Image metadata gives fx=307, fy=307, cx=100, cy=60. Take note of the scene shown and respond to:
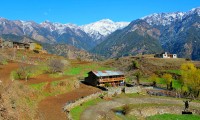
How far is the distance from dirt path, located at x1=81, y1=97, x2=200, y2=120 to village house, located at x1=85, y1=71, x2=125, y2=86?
59.8 ft

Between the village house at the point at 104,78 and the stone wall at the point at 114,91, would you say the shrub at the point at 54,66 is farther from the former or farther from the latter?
the stone wall at the point at 114,91

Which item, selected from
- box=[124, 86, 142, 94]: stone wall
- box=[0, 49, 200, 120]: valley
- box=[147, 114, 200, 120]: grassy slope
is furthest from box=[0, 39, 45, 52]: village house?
box=[147, 114, 200, 120]: grassy slope

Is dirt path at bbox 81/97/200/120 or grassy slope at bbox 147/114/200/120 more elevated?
dirt path at bbox 81/97/200/120

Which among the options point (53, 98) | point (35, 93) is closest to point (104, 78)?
point (53, 98)

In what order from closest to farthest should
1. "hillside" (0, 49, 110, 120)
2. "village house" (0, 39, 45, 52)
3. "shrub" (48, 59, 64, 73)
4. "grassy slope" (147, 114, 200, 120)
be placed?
1. "hillside" (0, 49, 110, 120)
2. "grassy slope" (147, 114, 200, 120)
3. "shrub" (48, 59, 64, 73)
4. "village house" (0, 39, 45, 52)

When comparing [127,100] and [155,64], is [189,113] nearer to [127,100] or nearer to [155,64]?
[127,100]

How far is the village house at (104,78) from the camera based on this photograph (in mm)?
106750

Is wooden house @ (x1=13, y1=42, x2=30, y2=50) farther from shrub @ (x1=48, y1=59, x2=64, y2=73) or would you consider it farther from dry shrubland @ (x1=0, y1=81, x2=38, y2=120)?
dry shrubland @ (x1=0, y1=81, x2=38, y2=120)

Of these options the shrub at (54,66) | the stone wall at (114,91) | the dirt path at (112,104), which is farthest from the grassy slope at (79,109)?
the shrub at (54,66)

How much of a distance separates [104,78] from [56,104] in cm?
4377

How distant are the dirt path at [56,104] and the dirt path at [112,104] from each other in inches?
223

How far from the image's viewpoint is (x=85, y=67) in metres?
136

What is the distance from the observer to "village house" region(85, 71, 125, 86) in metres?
107

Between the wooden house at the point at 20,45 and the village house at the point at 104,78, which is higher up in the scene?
the wooden house at the point at 20,45
